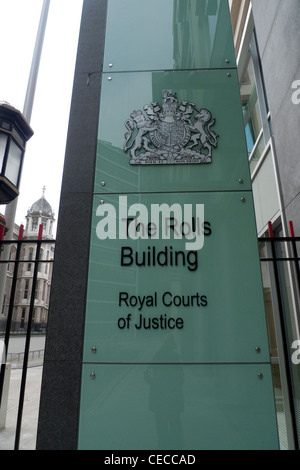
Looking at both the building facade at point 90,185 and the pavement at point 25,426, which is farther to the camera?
the pavement at point 25,426

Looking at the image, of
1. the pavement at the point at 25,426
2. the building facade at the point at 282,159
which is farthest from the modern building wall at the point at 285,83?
the pavement at the point at 25,426

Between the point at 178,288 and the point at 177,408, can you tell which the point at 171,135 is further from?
the point at 177,408

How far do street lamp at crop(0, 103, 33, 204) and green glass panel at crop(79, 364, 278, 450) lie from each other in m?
1.80

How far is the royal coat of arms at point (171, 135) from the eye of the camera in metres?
2.98

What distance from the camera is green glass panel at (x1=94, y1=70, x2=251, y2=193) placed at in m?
2.92

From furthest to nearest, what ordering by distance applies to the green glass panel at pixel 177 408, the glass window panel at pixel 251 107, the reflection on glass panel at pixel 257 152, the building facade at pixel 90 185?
the glass window panel at pixel 251 107 → the reflection on glass panel at pixel 257 152 → the building facade at pixel 90 185 → the green glass panel at pixel 177 408

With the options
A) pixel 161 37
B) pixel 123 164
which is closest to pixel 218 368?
pixel 123 164

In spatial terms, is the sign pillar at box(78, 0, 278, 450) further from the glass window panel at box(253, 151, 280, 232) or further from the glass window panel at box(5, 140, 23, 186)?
the glass window panel at box(253, 151, 280, 232)

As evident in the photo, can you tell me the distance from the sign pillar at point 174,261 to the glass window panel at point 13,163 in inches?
34.2

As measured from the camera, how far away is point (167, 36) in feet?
11.4

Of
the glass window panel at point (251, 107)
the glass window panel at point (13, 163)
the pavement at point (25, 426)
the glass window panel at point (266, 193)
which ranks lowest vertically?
the pavement at point (25, 426)

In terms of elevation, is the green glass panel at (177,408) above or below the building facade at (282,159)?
below

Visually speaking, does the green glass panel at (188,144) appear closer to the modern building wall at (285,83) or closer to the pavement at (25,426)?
the modern building wall at (285,83)

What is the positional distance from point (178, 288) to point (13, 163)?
6.68 ft
